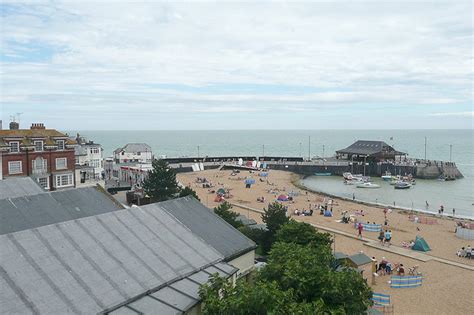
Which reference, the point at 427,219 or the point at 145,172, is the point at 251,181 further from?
the point at 427,219

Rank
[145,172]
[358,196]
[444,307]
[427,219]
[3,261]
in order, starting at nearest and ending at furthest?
[3,261] < [444,307] < [427,219] < [145,172] < [358,196]

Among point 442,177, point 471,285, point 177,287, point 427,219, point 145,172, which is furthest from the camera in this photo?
point 442,177

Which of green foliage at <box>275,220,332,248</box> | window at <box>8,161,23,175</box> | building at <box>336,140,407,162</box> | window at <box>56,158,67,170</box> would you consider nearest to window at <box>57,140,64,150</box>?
window at <box>56,158,67,170</box>

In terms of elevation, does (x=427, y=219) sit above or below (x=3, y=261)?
below

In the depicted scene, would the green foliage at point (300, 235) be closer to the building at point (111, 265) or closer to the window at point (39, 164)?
the building at point (111, 265)

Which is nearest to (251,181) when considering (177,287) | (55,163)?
(55,163)

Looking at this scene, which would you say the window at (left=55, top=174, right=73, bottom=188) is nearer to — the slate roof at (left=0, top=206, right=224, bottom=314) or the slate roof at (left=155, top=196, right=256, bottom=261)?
the slate roof at (left=155, top=196, right=256, bottom=261)

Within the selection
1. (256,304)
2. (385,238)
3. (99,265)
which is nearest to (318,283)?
(256,304)
